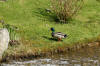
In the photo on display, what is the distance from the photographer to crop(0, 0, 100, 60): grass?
26.3 metres

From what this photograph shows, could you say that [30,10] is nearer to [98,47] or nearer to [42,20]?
[42,20]

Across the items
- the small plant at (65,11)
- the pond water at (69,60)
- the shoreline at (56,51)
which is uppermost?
the small plant at (65,11)

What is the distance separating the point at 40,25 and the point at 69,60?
8340mm

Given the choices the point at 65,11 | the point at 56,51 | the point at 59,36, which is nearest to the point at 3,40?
the point at 56,51

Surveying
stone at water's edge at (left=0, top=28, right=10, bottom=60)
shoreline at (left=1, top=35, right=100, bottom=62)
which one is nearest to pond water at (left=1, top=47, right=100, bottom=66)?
shoreline at (left=1, top=35, right=100, bottom=62)

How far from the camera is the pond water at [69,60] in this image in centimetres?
2378

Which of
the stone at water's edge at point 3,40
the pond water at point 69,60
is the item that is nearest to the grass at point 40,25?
the stone at water's edge at point 3,40

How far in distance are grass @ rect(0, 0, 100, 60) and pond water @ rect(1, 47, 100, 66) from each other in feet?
3.41

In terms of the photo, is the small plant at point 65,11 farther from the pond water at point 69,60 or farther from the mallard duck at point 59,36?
the pond water at point 69,60

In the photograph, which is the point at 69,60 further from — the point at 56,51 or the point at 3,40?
the point at 3,40

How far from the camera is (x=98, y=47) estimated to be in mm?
29141

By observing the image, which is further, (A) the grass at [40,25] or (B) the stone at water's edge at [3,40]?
(A) the grass at [40,25]

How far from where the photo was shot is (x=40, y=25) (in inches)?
1268

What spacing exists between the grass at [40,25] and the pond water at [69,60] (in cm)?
104
